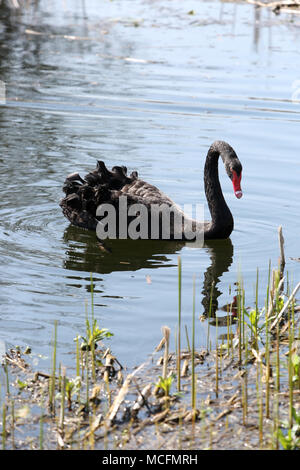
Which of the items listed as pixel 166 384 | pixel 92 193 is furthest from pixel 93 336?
pixel 92 193

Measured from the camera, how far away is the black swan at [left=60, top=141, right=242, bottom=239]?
21.2 ft

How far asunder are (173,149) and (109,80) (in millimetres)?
3403

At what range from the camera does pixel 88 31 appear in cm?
1529

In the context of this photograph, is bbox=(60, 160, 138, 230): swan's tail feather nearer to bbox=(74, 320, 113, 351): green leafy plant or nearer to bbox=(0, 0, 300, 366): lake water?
bbox=(0, 0, 300, 366): lake water

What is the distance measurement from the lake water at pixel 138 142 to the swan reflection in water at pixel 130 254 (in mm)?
21

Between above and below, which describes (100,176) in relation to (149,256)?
above

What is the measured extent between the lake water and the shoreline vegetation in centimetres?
28

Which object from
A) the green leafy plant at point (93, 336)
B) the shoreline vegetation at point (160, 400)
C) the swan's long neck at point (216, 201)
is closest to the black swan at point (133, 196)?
the swan's long neck at point (216, 201)

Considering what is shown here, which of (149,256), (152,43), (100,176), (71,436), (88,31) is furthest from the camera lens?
(88,31)

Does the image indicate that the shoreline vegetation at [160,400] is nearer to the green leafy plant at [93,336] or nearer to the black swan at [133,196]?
the green leafy plant at [93,336]

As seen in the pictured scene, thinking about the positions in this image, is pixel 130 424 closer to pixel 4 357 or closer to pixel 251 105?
pixel 4 357

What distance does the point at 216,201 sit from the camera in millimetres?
6605

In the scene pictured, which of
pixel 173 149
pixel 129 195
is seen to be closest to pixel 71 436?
pixel 129 195

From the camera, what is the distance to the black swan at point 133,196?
6.46 meters
